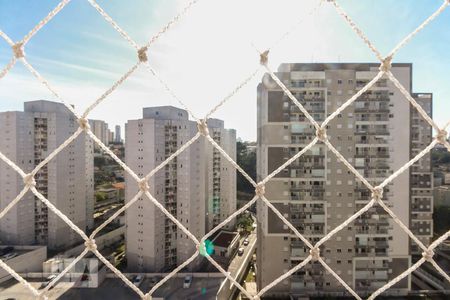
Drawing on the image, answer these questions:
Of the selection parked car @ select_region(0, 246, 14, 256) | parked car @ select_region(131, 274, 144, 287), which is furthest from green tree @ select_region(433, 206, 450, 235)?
parked car @ select_region(0, 246, 14, 256)

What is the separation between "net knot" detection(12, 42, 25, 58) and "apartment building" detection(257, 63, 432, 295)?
502cm

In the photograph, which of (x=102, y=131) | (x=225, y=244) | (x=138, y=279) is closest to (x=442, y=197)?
(x=225, y=244)

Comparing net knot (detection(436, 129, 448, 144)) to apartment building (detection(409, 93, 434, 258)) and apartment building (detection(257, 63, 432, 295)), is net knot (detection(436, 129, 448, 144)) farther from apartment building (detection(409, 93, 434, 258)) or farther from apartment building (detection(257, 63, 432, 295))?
apartment building (detection(409, 93, 434, 258))

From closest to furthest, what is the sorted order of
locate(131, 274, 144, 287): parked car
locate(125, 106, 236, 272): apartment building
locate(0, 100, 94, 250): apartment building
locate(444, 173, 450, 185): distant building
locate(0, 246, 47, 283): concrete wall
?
1. locate(131, 274, 144, 287): parked car
2. locate(0, 246, 47, 283): concrete wall
3. locate(125, 106, 236, 272): apartment building
4. locate(0, 100, 94, 250): apartment building
5. locate(444, 173, 450, 185): distant building

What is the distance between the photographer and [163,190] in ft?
24.1

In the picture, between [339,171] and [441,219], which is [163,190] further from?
[441,219]

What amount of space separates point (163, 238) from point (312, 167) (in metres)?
4.60

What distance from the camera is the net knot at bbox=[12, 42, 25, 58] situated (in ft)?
2.85

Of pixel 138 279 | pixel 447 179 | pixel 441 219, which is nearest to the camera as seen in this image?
pixel 138 279

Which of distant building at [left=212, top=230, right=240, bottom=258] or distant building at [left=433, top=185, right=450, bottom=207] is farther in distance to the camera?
distant building at [left=433, top=185, right=450, bottom=207]

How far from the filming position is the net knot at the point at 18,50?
2.85 feet

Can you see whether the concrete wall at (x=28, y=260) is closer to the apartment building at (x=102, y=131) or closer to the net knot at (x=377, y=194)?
the net knot at (x=377, y=194)

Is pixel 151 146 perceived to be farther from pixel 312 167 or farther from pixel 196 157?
pixel 312 167

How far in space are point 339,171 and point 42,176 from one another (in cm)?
882
